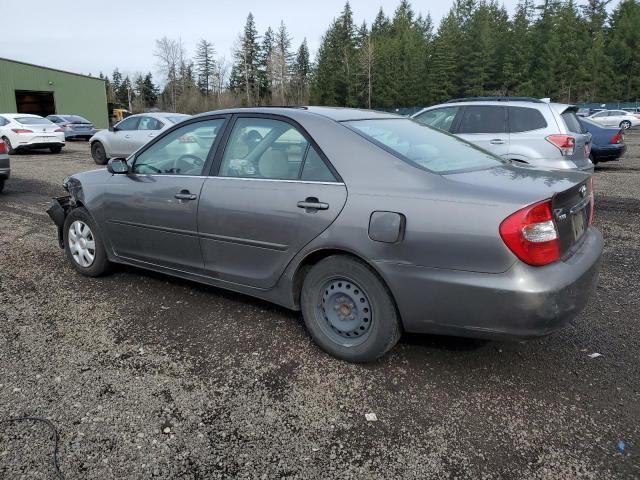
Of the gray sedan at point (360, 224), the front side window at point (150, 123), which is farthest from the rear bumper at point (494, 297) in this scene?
the front side window at point (150, 123)

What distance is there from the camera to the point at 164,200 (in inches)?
155

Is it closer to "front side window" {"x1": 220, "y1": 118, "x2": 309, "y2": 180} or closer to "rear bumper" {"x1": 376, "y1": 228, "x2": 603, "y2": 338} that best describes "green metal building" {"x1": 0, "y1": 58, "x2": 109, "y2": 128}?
"front side window" {"x1": 220, "y1": 118, "x2": 309, "y2": 180}

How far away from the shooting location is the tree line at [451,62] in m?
66.2

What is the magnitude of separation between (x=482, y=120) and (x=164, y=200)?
19.4ft

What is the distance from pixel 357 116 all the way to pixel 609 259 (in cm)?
347

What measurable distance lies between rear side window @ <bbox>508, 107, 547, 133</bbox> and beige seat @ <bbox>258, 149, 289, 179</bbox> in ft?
18.3

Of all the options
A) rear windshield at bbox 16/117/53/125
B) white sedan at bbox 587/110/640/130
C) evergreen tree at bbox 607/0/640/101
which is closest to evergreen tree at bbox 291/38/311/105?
evergreen tree at bbox 607/0/640/101

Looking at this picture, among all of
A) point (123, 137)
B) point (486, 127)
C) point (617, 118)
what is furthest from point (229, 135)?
point (617, 118)

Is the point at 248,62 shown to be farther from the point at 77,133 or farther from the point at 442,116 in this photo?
the point at 442,116

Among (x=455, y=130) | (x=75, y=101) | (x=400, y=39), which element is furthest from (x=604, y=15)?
(x=455, y=130)

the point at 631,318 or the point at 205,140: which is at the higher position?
the point at 205,140

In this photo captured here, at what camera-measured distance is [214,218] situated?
3.60m

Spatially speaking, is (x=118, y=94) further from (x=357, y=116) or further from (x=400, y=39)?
(x=357, y=116)

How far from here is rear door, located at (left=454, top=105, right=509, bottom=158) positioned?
25.9ft
